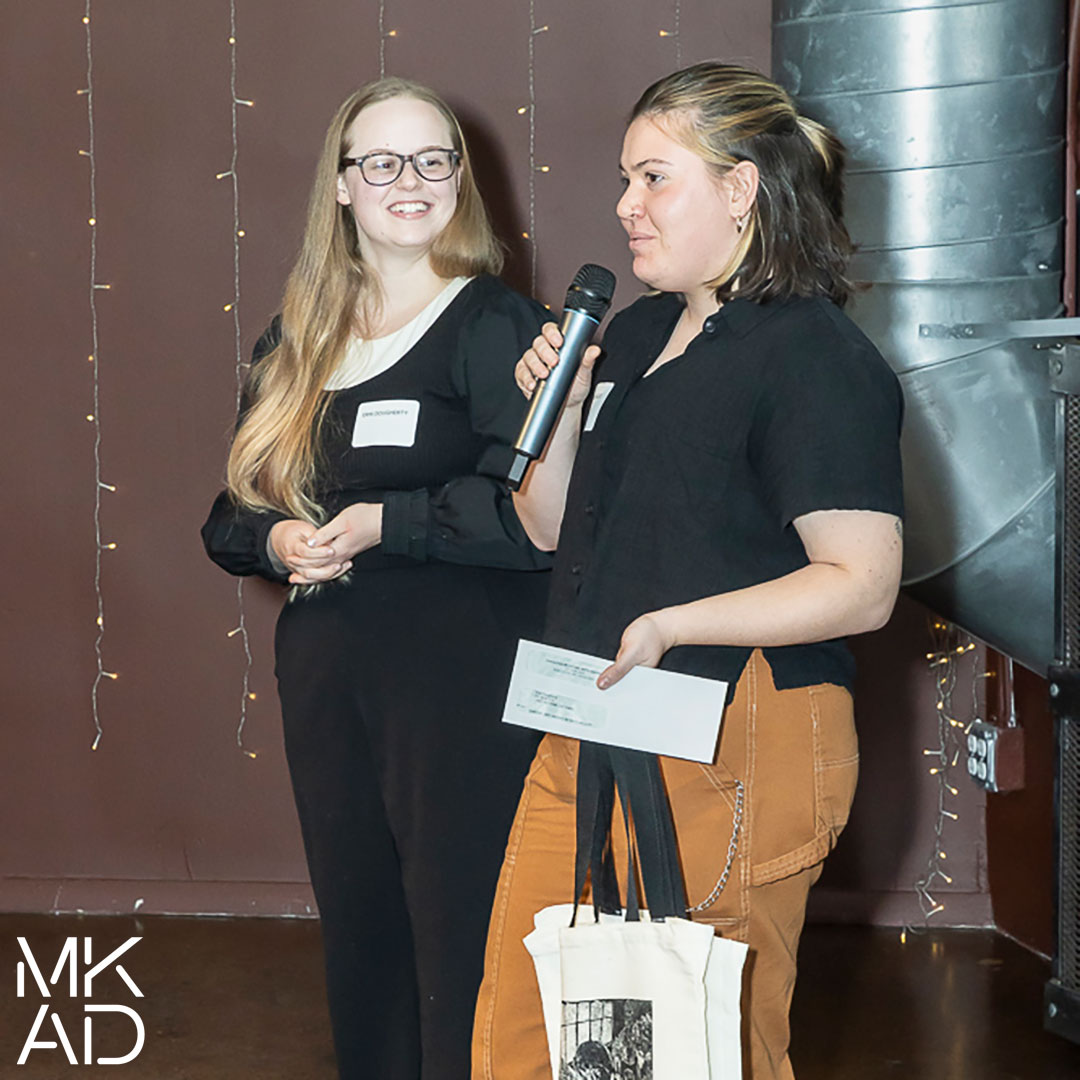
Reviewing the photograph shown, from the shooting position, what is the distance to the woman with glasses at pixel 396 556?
200 cm

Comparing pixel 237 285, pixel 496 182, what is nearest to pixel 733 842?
pixel 496 182

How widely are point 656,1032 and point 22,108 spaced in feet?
9.55

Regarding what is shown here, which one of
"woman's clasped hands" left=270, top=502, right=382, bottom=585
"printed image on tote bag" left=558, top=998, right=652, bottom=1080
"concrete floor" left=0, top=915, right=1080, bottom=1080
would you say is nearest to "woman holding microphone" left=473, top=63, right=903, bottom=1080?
"printed image on tote bag" left=558, top=998, right=652, bottom=1080

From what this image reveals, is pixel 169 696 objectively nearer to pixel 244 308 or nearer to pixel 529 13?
pixel 244 308

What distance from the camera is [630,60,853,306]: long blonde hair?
4.75ft

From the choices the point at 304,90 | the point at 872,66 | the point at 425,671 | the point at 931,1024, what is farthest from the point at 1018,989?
the point at 304,90

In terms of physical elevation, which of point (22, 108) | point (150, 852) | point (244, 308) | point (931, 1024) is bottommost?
point (931, 1024)

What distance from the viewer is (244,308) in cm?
Answer: 341

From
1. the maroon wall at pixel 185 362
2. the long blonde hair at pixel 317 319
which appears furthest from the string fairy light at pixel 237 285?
the long blonde hair at pixel 317 319

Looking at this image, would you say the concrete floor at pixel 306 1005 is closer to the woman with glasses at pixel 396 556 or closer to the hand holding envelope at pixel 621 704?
the woman with glasses at pixel 396 556

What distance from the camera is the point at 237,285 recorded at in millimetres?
3406

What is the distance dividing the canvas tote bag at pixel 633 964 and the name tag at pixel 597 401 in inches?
14.6

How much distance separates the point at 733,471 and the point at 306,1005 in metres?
1.99

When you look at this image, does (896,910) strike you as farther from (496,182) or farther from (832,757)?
(832,757)
